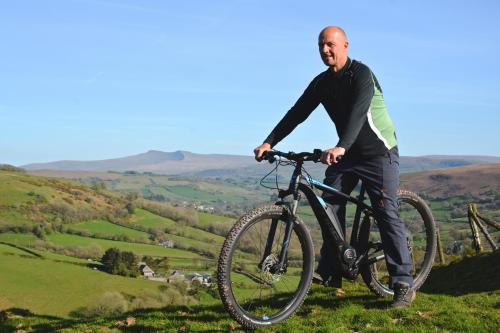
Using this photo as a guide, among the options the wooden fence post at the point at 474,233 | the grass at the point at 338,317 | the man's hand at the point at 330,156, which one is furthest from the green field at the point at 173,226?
the man's hand at the point at 330,156

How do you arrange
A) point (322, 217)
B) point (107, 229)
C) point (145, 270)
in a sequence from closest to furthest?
point (322, 217)
point (145, 270)
point (107, 229)

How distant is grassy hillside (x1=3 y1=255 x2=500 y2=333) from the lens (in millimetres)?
7234

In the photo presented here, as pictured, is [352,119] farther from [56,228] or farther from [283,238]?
[56,228]

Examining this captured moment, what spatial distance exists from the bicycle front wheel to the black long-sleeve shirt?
4.43ft

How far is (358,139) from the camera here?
7.50 metres

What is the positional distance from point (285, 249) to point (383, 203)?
5.48ft

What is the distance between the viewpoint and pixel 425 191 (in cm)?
19188

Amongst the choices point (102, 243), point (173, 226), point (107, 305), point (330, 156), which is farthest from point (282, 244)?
point (173, 226)

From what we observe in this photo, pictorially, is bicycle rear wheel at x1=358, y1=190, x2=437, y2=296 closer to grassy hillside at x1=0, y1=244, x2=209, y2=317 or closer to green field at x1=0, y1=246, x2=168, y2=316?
grassy hillside at x1=0, y1=244, x2=209, y2=317

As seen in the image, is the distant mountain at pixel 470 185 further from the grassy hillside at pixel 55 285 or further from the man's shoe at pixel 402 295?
the man's shoe at pixel 402 295

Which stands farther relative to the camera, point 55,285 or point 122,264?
point 122,264

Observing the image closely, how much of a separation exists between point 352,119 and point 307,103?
1.03 metres

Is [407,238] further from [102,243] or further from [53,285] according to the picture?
[102,243]

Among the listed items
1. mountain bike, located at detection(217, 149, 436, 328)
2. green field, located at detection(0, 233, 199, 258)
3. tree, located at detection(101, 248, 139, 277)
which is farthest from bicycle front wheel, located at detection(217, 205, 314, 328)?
green field, located at detection(0, 233, 199, 258)
